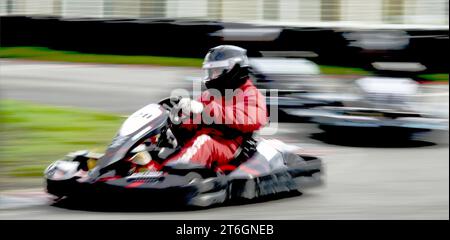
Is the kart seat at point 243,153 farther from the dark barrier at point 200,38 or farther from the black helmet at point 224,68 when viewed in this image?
the dark barrier at point 200,38

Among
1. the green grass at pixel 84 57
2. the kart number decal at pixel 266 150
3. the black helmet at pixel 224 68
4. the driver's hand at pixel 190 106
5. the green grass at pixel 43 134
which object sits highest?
the black helmet at pixel 224 68

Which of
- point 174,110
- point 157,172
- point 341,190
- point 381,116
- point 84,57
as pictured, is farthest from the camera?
point 84,57

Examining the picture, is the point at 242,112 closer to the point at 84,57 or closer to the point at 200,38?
the point at 200,38

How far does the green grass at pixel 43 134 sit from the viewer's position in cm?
860

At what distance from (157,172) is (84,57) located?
586 inches

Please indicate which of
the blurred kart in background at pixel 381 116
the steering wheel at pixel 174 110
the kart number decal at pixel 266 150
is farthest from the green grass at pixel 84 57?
the steering wheel at pixel 174 110

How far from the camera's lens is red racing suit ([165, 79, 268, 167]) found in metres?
6.56

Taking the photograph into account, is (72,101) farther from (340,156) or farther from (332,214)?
(332,214)

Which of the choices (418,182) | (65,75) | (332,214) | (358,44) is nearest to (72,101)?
(65,75)

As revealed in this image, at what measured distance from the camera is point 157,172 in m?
6.40

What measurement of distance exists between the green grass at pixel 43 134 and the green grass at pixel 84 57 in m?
6.82

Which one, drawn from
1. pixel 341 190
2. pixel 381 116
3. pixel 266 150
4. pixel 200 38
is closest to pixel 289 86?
pixel 381 116

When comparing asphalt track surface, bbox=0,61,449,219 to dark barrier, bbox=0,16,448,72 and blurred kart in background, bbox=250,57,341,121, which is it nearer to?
blurred kart in background, bbox=250,57,341,121

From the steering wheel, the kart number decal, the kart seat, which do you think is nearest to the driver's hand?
the steering wheel
